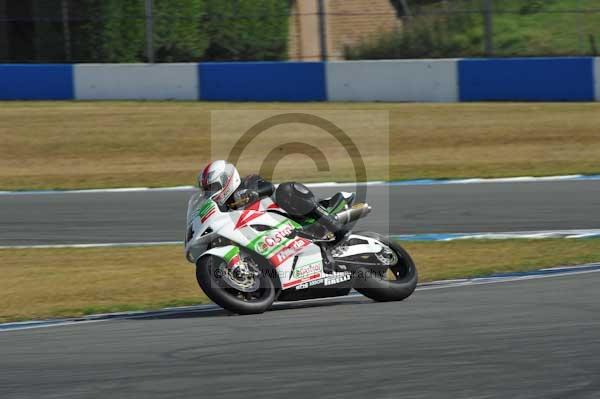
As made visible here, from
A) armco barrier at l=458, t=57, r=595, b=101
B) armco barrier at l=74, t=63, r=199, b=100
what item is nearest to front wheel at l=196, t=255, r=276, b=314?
armco barrier at l=458, t=57, r=595, b=101

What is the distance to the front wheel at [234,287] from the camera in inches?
295

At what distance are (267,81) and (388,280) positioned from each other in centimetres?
1375

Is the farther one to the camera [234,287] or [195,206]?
[195,206]

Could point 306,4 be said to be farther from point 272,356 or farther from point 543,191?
point 272,356

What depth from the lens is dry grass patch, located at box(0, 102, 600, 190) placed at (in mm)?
17109

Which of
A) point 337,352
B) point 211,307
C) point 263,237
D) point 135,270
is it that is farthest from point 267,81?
point 337,352

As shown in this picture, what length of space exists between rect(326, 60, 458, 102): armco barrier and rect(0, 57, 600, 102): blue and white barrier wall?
2 centimetres

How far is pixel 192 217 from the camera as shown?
795cm

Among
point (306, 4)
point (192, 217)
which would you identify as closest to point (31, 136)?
point (306, 4)

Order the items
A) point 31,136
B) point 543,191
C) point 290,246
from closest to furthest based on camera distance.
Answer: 1. point 290,246
2. point 543,191
3. point 31,136

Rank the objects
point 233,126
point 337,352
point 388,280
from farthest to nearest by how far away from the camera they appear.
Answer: point 233,126
point 388,280
point 337,352

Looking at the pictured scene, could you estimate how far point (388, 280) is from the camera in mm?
8211

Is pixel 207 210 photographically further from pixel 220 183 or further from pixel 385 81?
pixel 385 81

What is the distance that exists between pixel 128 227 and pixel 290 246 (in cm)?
566
